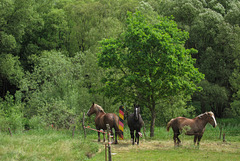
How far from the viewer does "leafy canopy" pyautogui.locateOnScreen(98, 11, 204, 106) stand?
68.5ft

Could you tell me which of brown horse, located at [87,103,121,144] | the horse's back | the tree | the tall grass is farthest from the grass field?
the tree

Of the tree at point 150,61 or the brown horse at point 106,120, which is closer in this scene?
the brown horse at point 106,120

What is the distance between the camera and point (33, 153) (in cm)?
1276

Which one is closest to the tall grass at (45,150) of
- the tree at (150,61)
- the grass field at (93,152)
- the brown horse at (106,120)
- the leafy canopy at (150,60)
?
the grass field at (93,152)

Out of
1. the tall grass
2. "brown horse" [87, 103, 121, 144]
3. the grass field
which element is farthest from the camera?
"brown horse" [87, 103, 121, 144]

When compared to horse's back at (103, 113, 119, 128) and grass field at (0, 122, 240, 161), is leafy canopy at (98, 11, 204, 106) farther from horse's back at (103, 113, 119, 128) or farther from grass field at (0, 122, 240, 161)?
grass field at (0, 122, 240, 161)

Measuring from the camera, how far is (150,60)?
68.5ft

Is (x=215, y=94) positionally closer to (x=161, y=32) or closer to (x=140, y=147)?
(x=161, y=32)

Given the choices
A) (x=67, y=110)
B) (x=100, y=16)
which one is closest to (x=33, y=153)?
(x=67, y=110)

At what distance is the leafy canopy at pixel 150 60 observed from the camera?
20.9 meters

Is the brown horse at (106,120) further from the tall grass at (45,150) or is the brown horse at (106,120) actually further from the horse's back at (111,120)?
the tall grass at (45,150)

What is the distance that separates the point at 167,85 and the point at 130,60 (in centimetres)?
319

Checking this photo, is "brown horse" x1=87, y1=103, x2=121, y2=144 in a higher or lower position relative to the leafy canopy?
lower

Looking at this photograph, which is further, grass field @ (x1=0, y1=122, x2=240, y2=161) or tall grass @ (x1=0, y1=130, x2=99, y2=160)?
grass field @ (x1=0, y1=122, x2=240, y2=161)
